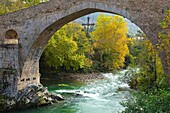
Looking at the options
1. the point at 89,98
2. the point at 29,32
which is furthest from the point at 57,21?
the point at 89,98

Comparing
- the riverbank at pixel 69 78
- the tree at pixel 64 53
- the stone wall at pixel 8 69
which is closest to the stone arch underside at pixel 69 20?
the stone wall at pixel 8 69

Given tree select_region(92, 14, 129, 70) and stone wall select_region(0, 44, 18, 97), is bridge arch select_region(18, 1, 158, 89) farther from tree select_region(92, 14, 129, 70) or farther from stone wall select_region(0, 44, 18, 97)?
tree select_region(92, 14, 129, 70)

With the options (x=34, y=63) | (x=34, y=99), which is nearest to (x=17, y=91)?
(x=34, y=99)

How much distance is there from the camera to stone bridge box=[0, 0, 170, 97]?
1173 cm

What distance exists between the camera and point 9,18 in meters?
14.1

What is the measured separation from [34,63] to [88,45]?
13150 mm

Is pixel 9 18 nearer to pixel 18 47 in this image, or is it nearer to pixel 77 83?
pixel 18 47

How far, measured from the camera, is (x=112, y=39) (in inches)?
1092

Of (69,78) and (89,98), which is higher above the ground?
(69,78)

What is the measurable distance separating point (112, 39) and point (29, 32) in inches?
593

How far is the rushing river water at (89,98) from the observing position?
12906 mm

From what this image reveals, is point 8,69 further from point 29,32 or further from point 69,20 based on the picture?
point 69,20

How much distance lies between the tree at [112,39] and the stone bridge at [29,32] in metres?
13.5

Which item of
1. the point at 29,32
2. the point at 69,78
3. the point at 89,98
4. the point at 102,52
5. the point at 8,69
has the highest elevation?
the point at 29,32
